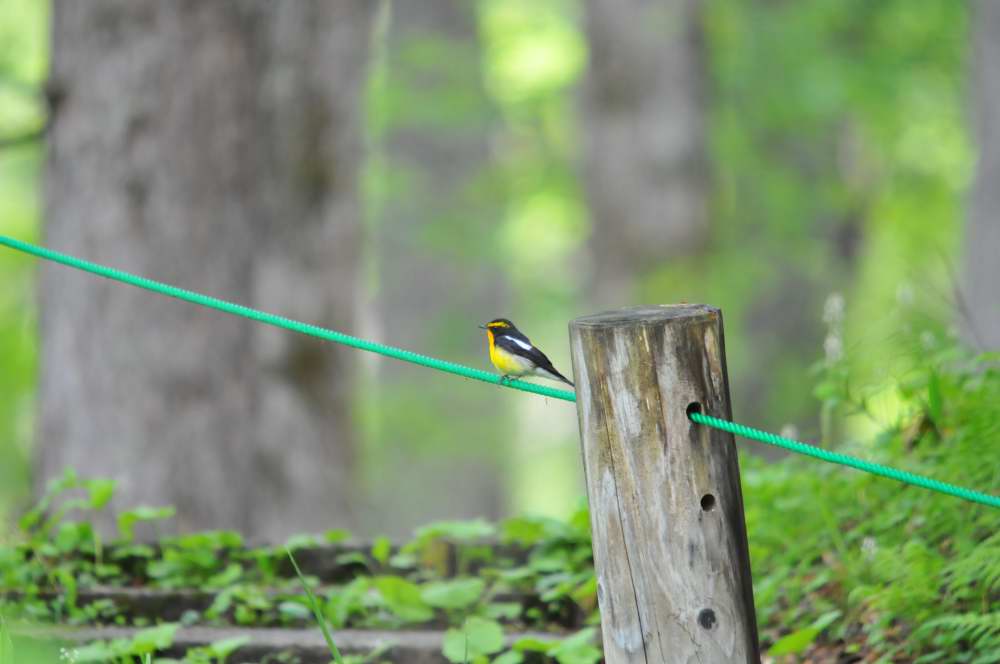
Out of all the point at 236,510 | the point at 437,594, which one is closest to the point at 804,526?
the point at 437,594

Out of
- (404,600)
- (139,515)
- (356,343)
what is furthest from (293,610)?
(356,343)

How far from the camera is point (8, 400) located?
1481 cm

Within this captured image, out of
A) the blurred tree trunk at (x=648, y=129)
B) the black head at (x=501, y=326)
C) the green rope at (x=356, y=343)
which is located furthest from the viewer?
the blurred tree trunk at (x=648, y=129)

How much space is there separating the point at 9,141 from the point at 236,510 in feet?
7.39

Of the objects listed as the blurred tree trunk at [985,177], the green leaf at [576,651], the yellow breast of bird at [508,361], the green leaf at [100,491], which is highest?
the blurred tree trunk at [985,177]

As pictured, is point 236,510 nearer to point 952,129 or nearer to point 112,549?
point 112,549

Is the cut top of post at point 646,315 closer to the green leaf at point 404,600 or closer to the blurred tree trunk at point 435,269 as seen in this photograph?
the green leaf at point 404,600

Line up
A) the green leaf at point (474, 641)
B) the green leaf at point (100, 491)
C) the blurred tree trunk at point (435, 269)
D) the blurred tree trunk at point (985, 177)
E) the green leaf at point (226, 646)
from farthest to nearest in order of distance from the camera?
the blurred tree trunk at point (435, 269) < the blurred tree trunk at point (985, 177) < the green leaf at point (100, 491) < the green leaf at point (226, 646) < the green leaf at point (474, 641)

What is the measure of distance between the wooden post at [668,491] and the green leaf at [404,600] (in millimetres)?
1056

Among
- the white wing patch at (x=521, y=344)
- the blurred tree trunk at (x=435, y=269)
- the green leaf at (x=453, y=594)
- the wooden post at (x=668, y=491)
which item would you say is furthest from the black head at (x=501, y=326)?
the blurred tree trunk at (x=435, y=269)

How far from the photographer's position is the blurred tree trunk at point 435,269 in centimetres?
1519

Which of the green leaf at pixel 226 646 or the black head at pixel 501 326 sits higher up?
the black head at pixel 501 326

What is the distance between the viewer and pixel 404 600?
3.36 meters

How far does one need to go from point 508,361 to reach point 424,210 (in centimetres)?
1285
